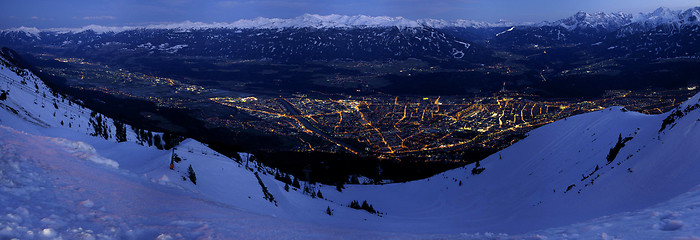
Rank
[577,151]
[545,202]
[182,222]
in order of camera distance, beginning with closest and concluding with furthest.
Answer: [182,222]
[545,202]
[577,151]

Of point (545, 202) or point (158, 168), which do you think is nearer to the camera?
point (158, 168)

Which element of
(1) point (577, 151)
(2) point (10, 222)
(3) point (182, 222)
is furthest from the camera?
(1) point (577, 151)

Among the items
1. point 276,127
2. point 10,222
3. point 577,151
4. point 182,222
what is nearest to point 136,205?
point 182,222

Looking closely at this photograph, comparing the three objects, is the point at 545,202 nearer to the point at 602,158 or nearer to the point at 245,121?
the point at 602,158

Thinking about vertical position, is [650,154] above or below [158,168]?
above

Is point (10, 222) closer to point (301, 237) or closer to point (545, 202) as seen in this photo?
point (301, 237)

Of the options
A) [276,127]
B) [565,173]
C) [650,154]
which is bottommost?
[276,127]

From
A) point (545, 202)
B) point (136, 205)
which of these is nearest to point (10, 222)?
point (136, 205)
